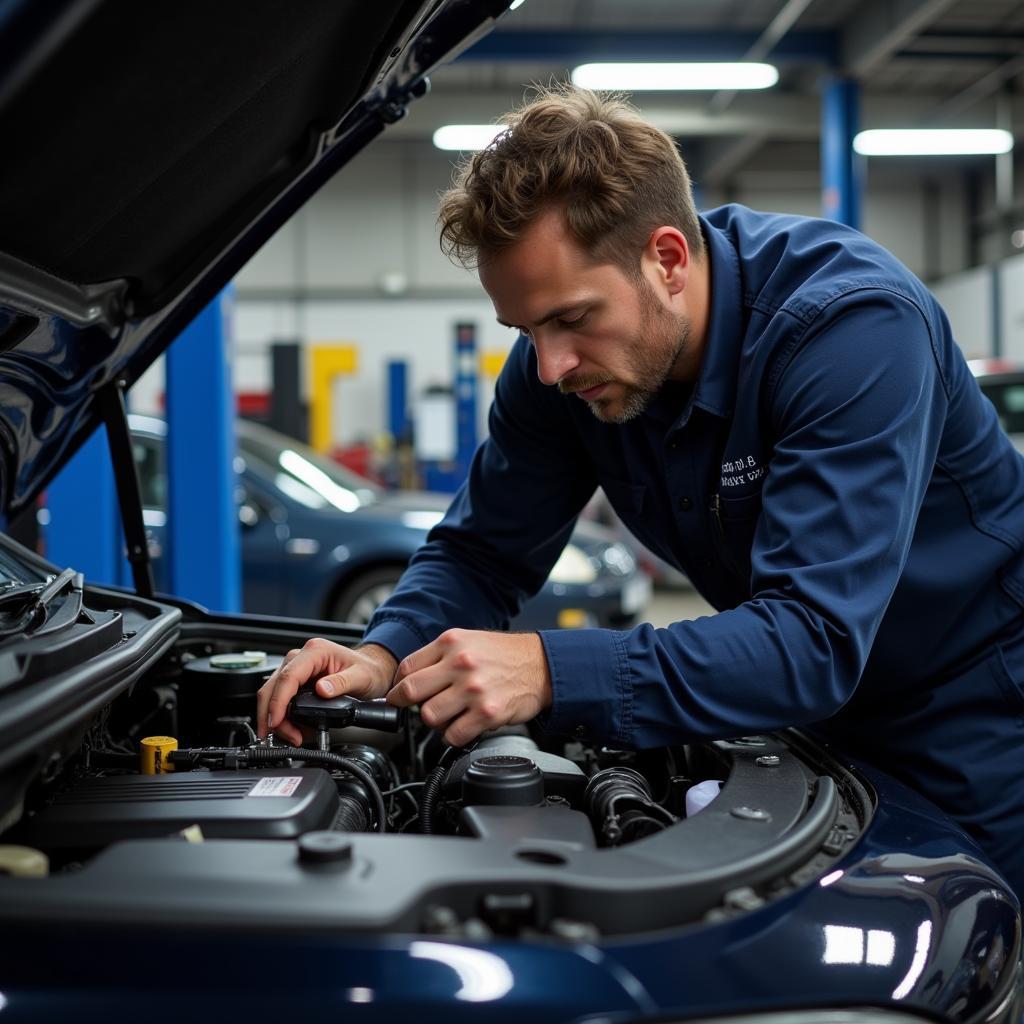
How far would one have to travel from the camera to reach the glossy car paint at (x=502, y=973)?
0.75 meters

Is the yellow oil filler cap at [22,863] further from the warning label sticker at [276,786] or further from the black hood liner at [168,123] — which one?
the black hood liner at [168,123]

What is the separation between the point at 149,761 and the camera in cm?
134

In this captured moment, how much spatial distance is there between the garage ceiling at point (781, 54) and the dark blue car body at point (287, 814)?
7.32 m

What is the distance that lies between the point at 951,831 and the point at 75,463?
3481 mm

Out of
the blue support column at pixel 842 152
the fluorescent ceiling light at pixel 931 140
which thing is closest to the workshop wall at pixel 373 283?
the fluorescent ceiling light at pixel 931 140

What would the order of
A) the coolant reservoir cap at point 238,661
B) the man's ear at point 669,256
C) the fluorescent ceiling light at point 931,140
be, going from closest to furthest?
1. the man's ear at point 669,256
2. the coolant reservoir cap at point 238,661
3. the fluorescent ceiling light at point 931,140

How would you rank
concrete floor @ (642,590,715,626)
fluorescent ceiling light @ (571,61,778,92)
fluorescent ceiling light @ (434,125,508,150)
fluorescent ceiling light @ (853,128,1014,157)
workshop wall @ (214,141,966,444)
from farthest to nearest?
workshop wall @ (214,141,966,444)
fluorescent ceiling light @ (853,128,1014,157)
fluorescent ceiling light @ (434,125,508,150)
fluorescent ceiling light @ (571,61,778,92)
concrete floor @ (642,590,715,626)

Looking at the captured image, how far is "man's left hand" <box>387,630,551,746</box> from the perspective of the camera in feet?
3.98

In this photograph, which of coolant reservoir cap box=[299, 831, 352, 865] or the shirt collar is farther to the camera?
the shirt collar

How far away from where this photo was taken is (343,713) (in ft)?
4.41

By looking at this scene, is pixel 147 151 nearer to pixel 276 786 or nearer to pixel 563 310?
pixel 563 310

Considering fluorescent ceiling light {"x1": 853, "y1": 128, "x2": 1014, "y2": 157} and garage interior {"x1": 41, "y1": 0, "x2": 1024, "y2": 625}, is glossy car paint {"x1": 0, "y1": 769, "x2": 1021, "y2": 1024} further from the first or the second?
fluorescent ceiling light {"x1": 853, "y1": 128, "x2": 1014, "y2": 157}

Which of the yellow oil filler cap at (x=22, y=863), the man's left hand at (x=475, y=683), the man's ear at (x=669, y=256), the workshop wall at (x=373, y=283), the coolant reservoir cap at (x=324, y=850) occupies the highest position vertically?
the workshop wall at (x=373, y=283)

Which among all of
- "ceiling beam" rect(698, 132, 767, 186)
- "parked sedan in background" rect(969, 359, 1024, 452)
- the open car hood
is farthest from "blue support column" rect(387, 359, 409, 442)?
the open car hood
